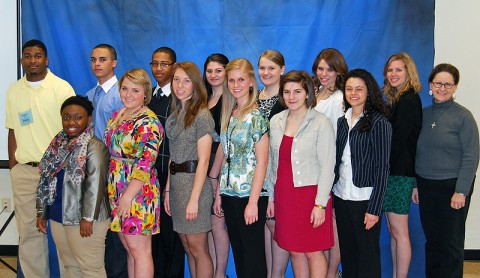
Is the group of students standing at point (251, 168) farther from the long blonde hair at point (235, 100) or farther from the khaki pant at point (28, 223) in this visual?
the khaki pant at point (28, 223)

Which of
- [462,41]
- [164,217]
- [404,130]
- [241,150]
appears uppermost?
[462,41]

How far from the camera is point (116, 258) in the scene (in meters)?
3.34

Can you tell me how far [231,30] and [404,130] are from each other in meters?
1.54

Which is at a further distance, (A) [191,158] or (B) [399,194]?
(B) [399,194]

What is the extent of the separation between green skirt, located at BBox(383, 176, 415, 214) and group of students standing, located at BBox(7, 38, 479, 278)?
0.01 metres

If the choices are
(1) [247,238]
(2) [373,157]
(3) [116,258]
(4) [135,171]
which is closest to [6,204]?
(3) [116,258]

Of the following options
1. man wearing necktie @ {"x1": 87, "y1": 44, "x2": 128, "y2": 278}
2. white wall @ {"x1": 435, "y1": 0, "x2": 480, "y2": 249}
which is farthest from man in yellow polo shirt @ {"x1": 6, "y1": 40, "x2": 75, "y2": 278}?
white wall @ {"x1": 435, "y1": 0, "x2": 480, "y2": 249}

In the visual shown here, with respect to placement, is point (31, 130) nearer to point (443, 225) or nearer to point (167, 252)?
point (167, 252)

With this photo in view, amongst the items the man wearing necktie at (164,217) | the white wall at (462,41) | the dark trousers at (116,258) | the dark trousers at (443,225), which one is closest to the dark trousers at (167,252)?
the man wearing necktie at (164,217)

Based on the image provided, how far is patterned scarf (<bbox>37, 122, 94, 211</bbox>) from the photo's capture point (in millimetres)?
2754

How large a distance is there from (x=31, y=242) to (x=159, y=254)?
95 centimetres

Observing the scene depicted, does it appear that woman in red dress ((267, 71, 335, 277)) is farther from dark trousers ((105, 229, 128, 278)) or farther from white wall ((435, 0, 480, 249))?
white wall ((435, 0, 480, 249))

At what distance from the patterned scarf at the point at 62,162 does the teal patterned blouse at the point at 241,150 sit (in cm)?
79

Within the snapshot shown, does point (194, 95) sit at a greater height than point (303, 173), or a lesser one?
greater
